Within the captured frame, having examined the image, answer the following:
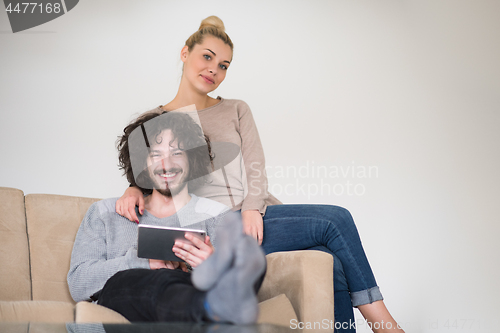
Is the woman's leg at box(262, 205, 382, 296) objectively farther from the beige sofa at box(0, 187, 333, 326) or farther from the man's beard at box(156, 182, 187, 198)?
the man's beard at box(156, 182, 187, 198)

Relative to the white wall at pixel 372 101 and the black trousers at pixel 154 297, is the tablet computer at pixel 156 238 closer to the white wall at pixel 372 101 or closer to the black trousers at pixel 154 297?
the black trousers at pixel 154 297

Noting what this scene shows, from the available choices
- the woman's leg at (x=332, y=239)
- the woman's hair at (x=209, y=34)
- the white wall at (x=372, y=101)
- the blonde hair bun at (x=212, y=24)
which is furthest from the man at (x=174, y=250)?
the white wall at (x=372, y=101)

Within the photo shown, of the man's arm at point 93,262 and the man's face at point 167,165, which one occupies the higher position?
the man's face at point 167,165

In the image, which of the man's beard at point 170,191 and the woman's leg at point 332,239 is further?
the man's beard at point 170,191

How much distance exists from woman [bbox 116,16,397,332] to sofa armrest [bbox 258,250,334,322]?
113 mm

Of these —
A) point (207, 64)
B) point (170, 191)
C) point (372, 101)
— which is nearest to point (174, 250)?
point (170, 191)

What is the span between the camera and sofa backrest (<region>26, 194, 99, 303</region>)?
Answer: 4.93ft

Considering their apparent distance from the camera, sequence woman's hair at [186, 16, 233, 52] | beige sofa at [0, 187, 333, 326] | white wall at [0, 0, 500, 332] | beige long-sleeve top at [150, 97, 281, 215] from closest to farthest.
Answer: beige sofa at [0, 187, 333, 326] < beige long-sleeve top at [150, 97, 281, 215] < woman's hair at [186, 16, 233, 52] < white wall at [0, 0, 500, 332]

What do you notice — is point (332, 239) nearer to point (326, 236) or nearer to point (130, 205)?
point (326, 236)

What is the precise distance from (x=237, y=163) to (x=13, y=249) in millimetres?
897

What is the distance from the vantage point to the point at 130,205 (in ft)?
4.68

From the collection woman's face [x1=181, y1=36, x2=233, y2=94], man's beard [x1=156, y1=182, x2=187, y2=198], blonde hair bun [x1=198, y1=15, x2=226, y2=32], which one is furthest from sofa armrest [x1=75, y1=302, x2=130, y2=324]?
blonde hair bun [x1=198, y1=15, x2=226, y2=32]

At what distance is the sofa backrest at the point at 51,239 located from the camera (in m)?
1.50

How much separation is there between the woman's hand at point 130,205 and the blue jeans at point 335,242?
461 millimetres
